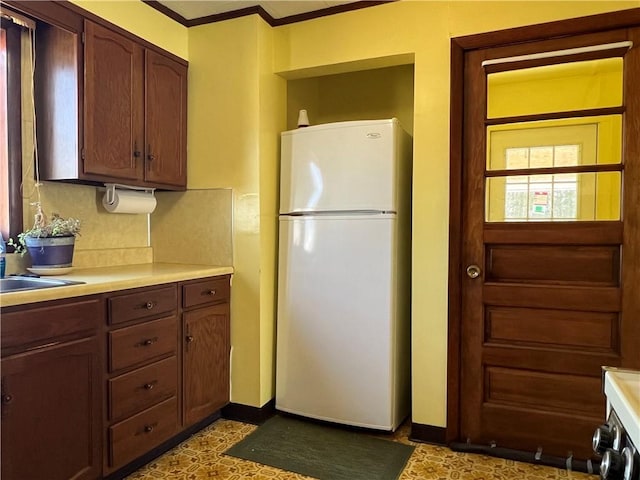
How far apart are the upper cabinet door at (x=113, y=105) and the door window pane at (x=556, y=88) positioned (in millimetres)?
1814

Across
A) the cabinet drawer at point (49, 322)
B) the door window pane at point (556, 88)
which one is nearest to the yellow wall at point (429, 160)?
the door window pane at point (556, 88)

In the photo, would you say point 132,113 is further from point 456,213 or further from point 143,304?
point 456,213

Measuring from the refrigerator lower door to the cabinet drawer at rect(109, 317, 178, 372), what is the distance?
67 centimetres

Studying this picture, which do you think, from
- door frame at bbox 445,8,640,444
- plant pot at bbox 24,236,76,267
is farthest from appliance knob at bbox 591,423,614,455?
plant pot at bbox 24,236,76,267

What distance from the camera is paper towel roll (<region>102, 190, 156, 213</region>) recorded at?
2.41 m

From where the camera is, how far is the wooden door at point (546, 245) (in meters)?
2.02

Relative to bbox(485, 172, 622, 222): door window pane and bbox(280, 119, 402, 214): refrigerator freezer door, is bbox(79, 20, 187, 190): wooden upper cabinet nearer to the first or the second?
bbox(280, 119, 402, 214): refrigerator freezer door

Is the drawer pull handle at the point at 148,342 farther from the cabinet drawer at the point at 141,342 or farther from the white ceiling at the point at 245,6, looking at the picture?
the white ceiling at the point at 245,6

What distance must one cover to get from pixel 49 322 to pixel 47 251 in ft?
1.88

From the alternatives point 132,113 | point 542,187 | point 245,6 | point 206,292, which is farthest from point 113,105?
point 542,187

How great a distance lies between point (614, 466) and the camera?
2.37 ft

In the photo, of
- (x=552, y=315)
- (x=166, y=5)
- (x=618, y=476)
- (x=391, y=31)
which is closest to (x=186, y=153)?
(x=166, y=5)

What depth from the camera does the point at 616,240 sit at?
202 cm

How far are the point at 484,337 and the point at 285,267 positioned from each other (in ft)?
3.72
